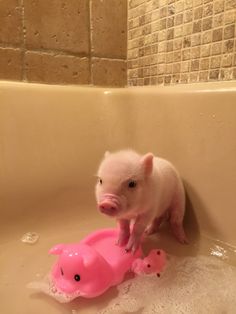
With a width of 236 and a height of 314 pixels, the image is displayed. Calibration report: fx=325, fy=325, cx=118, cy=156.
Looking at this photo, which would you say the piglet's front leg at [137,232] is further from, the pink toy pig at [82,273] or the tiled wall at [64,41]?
the tiled wall at [64,41]

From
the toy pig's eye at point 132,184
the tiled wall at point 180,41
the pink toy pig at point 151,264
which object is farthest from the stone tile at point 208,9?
the pink toy pig at point 151,264

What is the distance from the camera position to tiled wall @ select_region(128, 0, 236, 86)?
89cm

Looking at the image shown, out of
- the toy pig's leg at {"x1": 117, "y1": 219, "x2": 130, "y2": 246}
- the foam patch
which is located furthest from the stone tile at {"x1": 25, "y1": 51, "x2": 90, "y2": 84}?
the foam patch

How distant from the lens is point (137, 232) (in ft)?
2.47

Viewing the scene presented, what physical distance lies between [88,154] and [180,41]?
47 cm

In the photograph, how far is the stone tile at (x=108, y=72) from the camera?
1.25 metres

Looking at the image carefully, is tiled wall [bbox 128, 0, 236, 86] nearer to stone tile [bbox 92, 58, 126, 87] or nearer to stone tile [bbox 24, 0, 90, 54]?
stone tile [bbox 92, 58, 126, 87]

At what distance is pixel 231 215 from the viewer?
84cm

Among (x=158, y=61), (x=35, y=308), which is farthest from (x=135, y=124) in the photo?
(x=35, y=308)

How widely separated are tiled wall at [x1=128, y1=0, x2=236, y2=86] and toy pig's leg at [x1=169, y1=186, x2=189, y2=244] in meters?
0.35

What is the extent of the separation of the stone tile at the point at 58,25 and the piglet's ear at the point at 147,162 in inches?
26.2

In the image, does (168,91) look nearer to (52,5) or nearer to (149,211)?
(149,211)

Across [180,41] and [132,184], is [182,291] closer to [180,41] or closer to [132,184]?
[132,184]

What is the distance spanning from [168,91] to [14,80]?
52cm
